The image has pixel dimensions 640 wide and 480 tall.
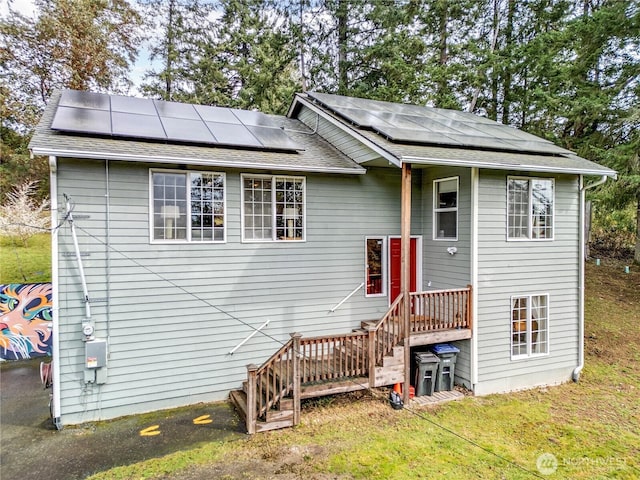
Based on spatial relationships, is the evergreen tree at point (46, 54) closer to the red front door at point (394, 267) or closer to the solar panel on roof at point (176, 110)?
the solar panel on roof at point (176, 110)

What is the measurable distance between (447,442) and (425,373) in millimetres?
1747

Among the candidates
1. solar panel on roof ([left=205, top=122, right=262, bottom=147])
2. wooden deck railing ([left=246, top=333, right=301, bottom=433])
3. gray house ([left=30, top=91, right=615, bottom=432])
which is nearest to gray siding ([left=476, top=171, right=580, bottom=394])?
gray house ([left=30, top=91, right=615, bottom=432])

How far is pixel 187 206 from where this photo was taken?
6762mm

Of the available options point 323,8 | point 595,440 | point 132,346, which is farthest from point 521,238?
point 323,8

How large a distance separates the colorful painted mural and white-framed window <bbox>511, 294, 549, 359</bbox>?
36.0ft

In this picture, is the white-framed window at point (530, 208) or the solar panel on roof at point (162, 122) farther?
the white-framed window at point (530, 208)

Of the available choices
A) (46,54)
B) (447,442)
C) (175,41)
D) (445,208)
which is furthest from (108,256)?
(175,41)

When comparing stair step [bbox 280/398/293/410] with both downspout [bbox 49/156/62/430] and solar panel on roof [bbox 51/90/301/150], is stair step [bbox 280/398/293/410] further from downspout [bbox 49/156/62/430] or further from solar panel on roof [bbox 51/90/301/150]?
solar panel on roof [bbox 51/90/301/150]

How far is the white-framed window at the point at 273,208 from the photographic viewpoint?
732cm

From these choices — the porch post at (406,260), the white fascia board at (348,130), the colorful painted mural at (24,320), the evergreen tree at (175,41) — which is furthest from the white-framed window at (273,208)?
the evergreen tree at (175,41)

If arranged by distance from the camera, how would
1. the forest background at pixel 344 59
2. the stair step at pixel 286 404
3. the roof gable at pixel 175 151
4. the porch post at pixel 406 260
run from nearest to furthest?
the roof gable at pixel 175 151, the stair step at pixel 286 404, the porch post at pixel 406 260, the forest background at pixel 344 59

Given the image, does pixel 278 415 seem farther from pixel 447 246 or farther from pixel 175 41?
pixel 175 41

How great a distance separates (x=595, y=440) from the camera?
19.6ft

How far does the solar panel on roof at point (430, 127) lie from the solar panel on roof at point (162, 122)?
6.12 ft
